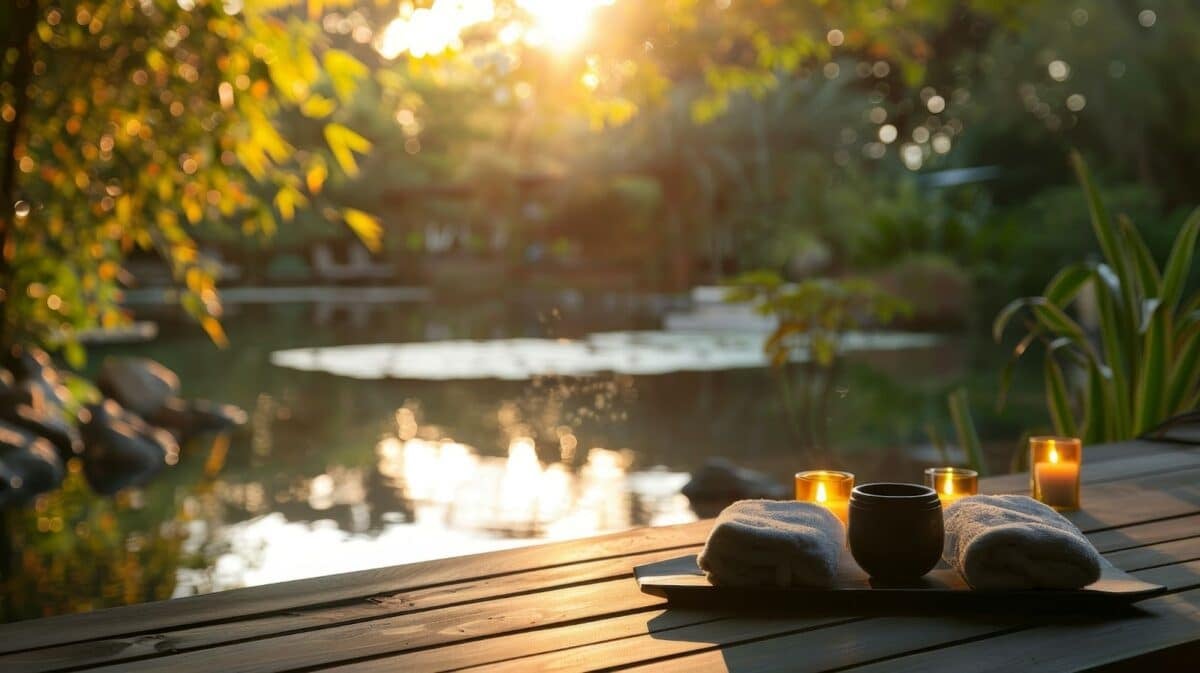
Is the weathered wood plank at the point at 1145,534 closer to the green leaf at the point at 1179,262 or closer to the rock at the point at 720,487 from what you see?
the green leaf at the point at 1179,262

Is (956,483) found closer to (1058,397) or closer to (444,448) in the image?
(1058,397)

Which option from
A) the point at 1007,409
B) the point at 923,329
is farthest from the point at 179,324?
the point at 1007,409

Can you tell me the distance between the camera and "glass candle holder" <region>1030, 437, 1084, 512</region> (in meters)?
1.90

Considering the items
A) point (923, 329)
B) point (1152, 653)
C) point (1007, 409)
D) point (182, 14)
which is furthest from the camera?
point (923, 329)

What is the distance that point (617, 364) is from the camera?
33.1 ft

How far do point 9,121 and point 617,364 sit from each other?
7.21 metres

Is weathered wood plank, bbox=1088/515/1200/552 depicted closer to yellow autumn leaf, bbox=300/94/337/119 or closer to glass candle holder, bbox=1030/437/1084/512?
glass candle holder, bbox=1030/437/1084/512

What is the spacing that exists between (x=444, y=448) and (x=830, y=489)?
194 inches

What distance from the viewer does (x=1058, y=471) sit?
75.0 inches

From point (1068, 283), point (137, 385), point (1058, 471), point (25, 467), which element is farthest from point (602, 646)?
point (137, 385)

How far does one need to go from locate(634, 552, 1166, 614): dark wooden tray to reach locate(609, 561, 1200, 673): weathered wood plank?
0.02 m

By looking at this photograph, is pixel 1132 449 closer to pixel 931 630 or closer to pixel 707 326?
pixel 931 630

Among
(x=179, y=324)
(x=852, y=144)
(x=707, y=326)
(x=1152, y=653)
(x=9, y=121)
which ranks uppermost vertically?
(x=852, y=144)

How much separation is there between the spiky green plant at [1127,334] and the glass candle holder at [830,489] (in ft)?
4.40
